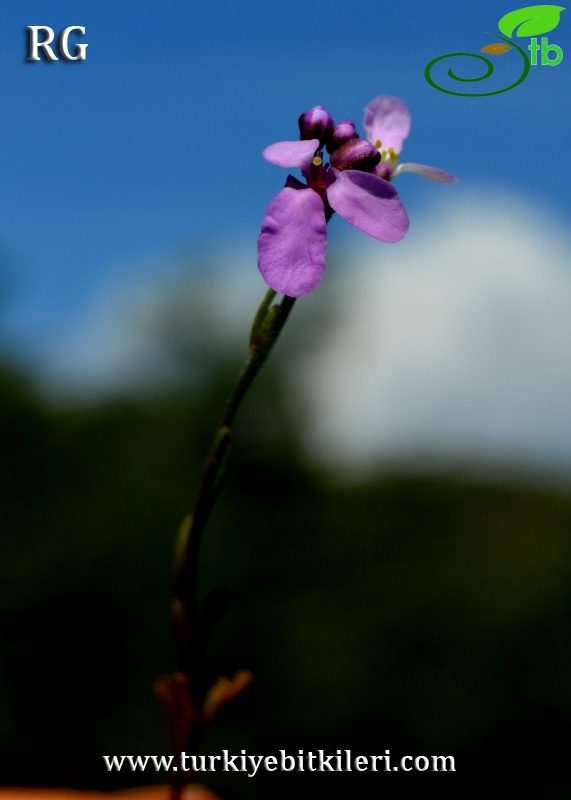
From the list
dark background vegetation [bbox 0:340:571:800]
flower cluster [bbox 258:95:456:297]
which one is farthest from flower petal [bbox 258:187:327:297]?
dark background vegetation [bbox 0:340:571:800]

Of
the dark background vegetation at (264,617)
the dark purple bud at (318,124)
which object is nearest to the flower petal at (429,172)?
the dark purple bud at (318,124)

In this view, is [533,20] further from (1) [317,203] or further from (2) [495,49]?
(1) [317,203]

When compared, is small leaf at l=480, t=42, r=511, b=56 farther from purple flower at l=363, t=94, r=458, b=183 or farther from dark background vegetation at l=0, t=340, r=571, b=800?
dark background vegetation at l=0, t=340, r=571, b=800

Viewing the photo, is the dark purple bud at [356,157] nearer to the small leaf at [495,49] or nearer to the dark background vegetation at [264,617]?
the small leaf at [495,49]

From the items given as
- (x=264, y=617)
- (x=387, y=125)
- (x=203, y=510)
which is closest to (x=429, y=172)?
(x=387, y=125)

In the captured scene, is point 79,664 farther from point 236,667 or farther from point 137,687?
point 236,667

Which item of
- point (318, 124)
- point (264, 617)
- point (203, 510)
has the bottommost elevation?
point (264, 617)

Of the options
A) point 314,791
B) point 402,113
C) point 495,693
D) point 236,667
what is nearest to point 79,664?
point 236,667
